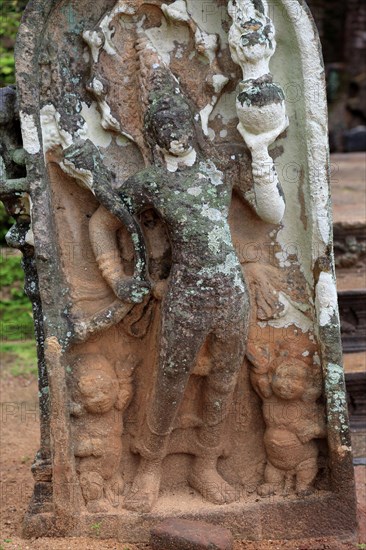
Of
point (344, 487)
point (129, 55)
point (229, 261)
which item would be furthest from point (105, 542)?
point (129, 55)

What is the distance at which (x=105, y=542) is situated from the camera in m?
4.64

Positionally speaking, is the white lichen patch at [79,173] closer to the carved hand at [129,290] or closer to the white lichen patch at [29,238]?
the white lichen patch at [29,238]

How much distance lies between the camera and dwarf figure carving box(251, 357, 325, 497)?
15.1 feet

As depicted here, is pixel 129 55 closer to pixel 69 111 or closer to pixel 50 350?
pixel 69 111

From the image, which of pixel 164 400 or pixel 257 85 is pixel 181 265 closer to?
pixel 164 400

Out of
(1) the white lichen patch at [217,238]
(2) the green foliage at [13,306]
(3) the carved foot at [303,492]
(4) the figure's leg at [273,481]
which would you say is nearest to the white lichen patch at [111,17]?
(1) the white lichen patch at [217,238]

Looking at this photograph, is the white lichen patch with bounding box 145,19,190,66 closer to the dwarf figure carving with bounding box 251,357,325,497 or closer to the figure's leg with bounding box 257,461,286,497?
the dwarf figure carving with bounding box 251,357,325,497

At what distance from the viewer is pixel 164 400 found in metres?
4.55

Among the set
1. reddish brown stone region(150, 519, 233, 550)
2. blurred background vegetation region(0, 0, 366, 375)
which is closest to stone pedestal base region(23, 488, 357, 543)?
reddish brown stone region(150, 519, 233, 550)

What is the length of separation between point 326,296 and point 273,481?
38.3 inches

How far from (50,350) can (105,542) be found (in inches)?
38.2

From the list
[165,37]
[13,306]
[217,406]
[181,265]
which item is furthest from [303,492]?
[13,306]

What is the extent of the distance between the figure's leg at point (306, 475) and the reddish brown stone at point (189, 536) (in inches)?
17.6

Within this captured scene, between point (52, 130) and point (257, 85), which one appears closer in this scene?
point (257, 85)
